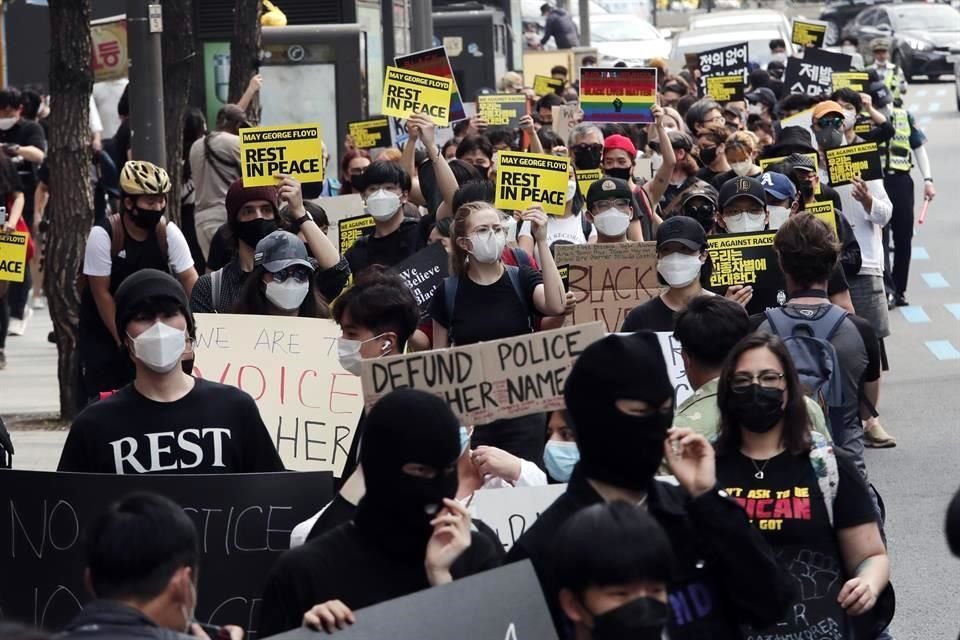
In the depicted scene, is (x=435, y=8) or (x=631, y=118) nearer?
(x=631, y=118)

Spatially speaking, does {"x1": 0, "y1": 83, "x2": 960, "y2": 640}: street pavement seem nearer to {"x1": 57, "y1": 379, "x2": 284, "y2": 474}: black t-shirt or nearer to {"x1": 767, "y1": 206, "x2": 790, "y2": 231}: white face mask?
{"x1": 767, "y1": 206, "x2": 790, "y2": 231}: white face mask

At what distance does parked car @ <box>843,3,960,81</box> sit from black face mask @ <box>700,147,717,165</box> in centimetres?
3243

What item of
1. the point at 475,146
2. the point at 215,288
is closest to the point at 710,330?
the point at 215,288

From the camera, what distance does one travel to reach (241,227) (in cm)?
858

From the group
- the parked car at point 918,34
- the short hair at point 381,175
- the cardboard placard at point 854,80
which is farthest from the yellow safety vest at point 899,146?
the parked car at point 918,34

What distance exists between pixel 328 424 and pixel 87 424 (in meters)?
1.98

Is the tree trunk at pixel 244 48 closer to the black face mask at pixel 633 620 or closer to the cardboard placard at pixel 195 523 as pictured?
the cardboard placard at pixel 195 523

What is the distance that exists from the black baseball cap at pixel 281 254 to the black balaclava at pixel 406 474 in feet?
11.8

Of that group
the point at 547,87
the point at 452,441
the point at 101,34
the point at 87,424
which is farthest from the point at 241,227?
the point at 547,87

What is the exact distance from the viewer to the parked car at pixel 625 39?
133 ft

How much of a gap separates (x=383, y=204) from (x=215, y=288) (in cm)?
173

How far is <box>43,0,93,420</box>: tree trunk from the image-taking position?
1245 cm

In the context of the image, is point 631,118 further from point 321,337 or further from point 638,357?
point 638,357

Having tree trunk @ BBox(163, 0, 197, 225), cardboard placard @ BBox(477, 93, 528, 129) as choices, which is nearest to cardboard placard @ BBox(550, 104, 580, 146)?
cardboard placard @ BBox(477, 93, 528, 129)
